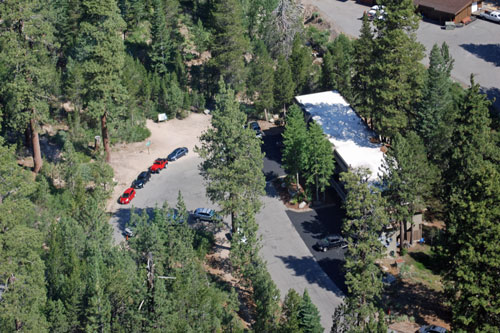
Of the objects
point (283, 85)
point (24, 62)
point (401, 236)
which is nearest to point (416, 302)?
point (401, 236)

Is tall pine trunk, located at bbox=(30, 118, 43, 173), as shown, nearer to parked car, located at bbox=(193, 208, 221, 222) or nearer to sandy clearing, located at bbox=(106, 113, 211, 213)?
sandy clearing, located at bbox=(106, 113, 211, 213)

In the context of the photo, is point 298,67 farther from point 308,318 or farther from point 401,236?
point 308,318

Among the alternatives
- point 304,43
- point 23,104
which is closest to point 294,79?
point 304,43

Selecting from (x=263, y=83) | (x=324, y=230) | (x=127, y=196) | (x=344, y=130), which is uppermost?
(x=263, y=83)

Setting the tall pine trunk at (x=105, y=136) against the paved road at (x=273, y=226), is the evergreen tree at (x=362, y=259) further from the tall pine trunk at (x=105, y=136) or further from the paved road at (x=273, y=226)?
the tall pine trunk at (x=105, y=136)

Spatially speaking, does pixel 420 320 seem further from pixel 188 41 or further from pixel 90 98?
pixel 188 41

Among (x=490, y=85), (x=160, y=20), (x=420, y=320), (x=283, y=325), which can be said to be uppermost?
(x=160, y=20)

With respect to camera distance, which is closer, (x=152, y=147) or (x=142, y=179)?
(x=142, y=179)

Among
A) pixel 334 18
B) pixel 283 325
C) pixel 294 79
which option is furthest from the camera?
pixel 334 18
